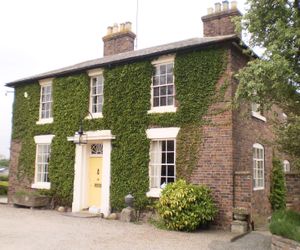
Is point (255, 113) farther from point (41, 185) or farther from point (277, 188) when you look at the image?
point (41, 185)

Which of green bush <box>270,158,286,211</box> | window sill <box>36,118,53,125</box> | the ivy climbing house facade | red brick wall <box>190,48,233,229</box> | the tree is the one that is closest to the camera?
the tree

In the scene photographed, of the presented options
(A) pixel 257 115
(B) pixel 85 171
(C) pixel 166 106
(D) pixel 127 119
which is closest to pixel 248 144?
(A) pixel 257 115

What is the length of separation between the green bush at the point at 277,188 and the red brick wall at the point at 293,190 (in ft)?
18.9

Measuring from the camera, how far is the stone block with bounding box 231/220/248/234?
11274mm

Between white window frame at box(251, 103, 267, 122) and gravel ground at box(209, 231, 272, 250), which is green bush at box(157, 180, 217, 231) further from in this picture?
white window frame at box(251, 103, 267, 122)

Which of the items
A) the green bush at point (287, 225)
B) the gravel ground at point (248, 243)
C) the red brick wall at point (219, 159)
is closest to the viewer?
the green bush at point (287, 225)

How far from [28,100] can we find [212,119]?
391 inches

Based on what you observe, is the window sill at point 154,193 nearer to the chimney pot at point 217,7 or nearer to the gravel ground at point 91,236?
the gravel ground at point 91,236

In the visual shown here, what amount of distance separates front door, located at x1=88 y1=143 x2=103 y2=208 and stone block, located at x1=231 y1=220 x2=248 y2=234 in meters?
5.84

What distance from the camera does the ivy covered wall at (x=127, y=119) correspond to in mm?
12805

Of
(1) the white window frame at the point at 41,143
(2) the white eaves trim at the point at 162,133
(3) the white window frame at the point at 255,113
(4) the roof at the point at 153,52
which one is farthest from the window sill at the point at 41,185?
(3) the white window frame at the point at 255,113

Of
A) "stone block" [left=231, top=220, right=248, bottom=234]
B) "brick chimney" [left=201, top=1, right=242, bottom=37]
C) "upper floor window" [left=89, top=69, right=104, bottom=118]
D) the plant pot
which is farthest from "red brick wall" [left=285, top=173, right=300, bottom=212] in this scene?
the plant pot

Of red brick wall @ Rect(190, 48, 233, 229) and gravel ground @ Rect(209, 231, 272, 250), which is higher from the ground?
red brick wall @ Rect(190, 48, 233, 229)

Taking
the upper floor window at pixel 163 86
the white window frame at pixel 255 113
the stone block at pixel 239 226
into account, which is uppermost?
the upper floor window at pixel 163 86
